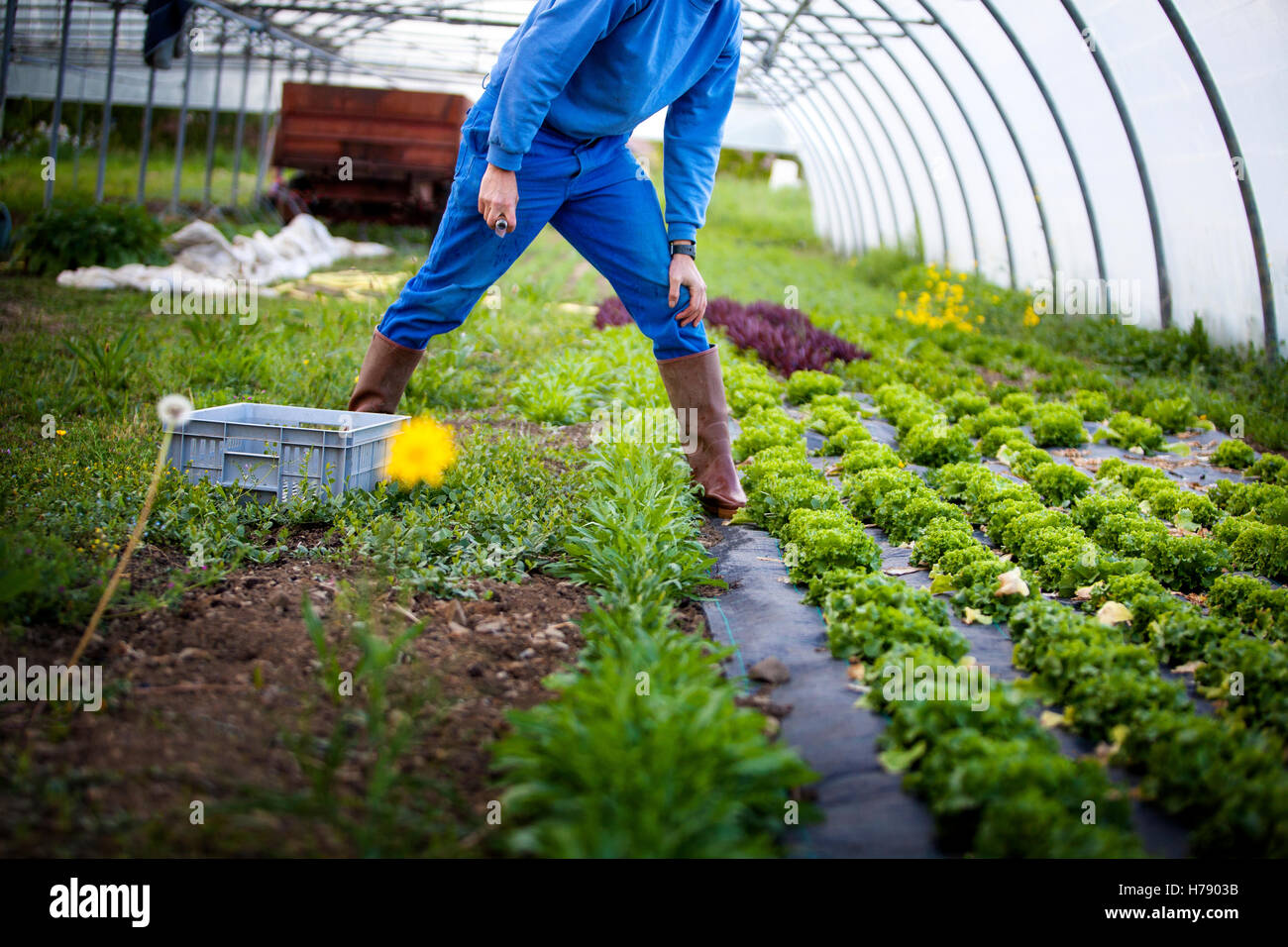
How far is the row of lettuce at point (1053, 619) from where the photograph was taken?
5.65 feet

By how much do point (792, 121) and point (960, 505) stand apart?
52.1ft

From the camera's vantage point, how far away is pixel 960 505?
13.2 feet

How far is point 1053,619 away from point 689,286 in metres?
1.72

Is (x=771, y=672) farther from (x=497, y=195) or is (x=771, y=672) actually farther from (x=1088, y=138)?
(x=1088, y=138)

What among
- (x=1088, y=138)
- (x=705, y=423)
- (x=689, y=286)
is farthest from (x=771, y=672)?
(x=1088, y=138)

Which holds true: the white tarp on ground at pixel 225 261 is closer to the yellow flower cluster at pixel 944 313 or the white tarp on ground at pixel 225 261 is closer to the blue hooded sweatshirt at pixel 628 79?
the blue hooded sweatshirt at pixel 628 79

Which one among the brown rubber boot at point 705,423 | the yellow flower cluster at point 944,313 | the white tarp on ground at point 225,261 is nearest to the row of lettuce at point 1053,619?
the brown rubber boot at point 705,423

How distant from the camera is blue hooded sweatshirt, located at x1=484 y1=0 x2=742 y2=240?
289 centimetres

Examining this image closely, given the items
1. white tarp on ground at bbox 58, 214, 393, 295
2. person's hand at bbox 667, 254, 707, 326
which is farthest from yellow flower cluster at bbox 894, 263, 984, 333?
white tarp on ground at bbox 58, 214, 393, 295

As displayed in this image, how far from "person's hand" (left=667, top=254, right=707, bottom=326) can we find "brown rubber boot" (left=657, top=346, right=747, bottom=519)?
16cm

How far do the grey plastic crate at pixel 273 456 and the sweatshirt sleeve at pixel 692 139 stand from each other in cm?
137
